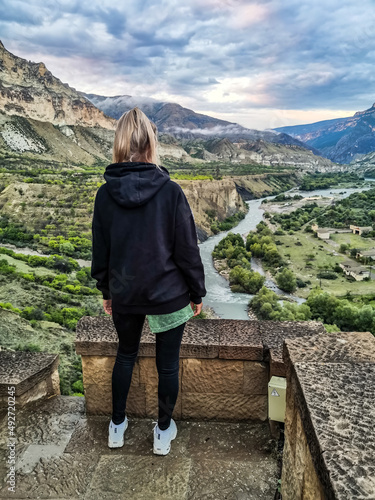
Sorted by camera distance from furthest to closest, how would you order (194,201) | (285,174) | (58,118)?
(285,174) < (58,118) < (194,201)

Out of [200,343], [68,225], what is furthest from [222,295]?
[200,343]

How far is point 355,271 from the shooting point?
34.8 meters

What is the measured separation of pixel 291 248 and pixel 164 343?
43.8 meters

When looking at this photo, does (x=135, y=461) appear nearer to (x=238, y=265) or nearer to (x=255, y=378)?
(x=255, y=378)

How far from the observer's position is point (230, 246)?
41281 millimetres

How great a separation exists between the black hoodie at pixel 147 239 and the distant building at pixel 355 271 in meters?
35.2

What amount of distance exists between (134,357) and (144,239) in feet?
2.37

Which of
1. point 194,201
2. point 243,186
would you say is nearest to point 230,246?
point 194,201

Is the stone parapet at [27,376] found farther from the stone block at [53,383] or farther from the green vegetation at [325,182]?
the green vegetation at [325,182]

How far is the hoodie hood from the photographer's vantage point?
73.6 inches

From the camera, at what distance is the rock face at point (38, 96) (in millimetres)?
82375

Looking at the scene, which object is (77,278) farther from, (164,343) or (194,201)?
(194,201)

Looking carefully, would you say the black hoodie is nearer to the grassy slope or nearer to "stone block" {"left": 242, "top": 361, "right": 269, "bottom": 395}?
"stone block" {"left": 242, "top": 361, "right": 269, "bottom": 395}

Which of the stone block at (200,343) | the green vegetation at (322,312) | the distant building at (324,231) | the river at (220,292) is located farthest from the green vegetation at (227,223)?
the stone block at (200,343)
